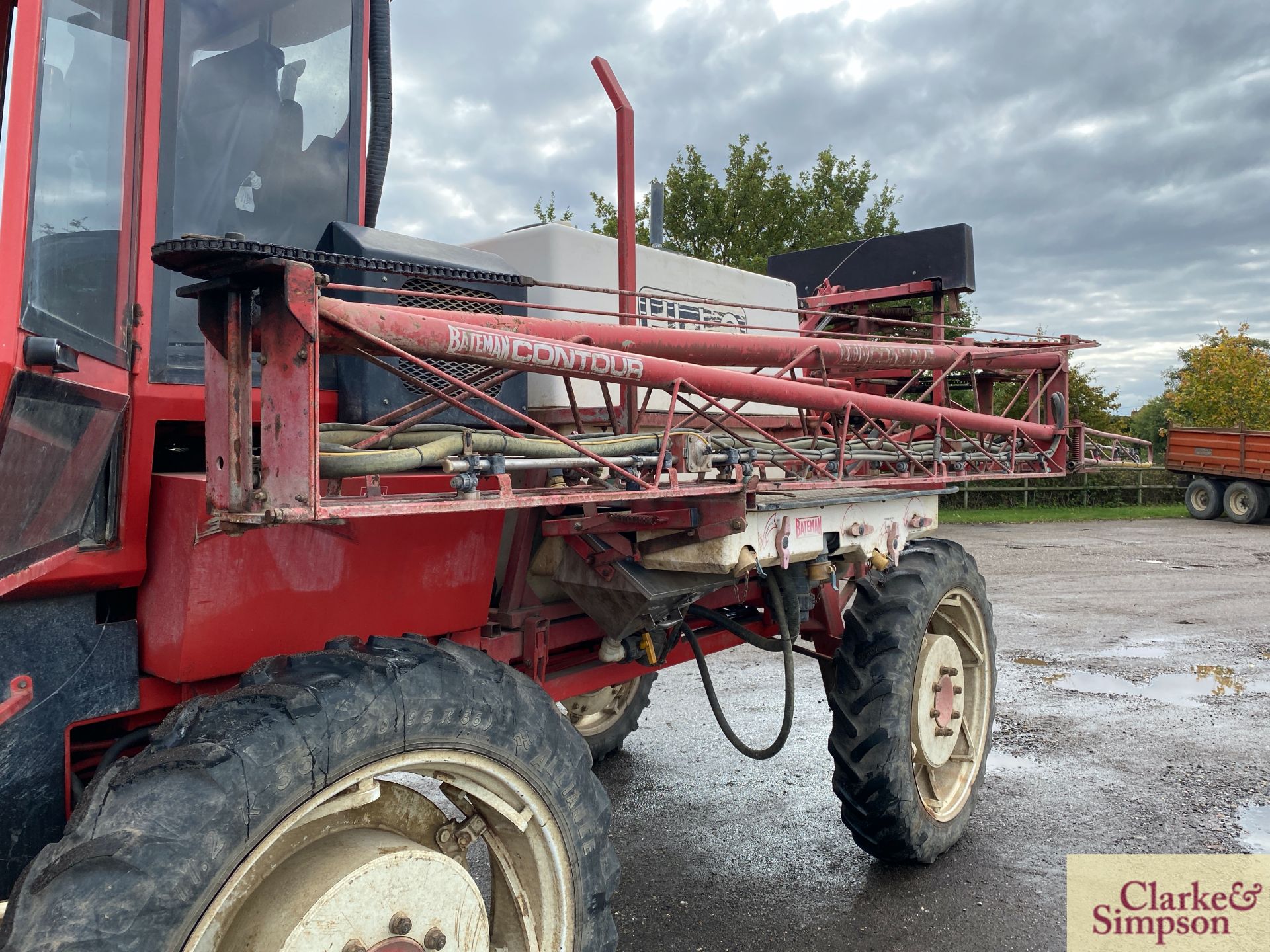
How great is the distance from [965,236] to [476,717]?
5107mm

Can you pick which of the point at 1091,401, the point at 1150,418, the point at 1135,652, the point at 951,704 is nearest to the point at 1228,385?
the point at 1091,401

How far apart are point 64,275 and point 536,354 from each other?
96 centimetres

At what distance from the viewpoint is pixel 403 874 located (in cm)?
203

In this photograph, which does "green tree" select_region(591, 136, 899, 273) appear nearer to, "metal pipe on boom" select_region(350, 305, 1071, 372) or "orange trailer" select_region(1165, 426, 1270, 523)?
"orange trailer" select_region(1165, 426, 1270, 523)

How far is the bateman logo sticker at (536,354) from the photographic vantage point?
205 cm

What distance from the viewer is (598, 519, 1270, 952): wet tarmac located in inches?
147

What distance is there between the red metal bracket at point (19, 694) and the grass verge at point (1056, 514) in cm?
2008

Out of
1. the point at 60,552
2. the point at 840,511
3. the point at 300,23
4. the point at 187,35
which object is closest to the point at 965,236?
the point at 840,511

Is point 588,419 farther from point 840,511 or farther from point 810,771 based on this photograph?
point 810,771

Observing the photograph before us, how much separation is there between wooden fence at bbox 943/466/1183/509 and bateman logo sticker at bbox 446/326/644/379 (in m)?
21.4

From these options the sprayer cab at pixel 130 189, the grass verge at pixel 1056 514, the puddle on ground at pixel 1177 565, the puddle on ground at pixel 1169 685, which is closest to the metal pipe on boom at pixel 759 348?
the sprayer cab at pixel 130 189

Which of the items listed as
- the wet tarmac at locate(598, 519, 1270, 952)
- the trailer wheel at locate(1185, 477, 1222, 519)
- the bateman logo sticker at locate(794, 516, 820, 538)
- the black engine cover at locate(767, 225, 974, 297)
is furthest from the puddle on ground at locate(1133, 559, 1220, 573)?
the bateman logo sticker at locate(794, 516, 820, 538)

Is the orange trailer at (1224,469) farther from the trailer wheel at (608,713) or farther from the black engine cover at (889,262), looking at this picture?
the trailer wheel at (608,713)

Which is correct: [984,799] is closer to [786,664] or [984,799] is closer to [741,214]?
[786,664]
